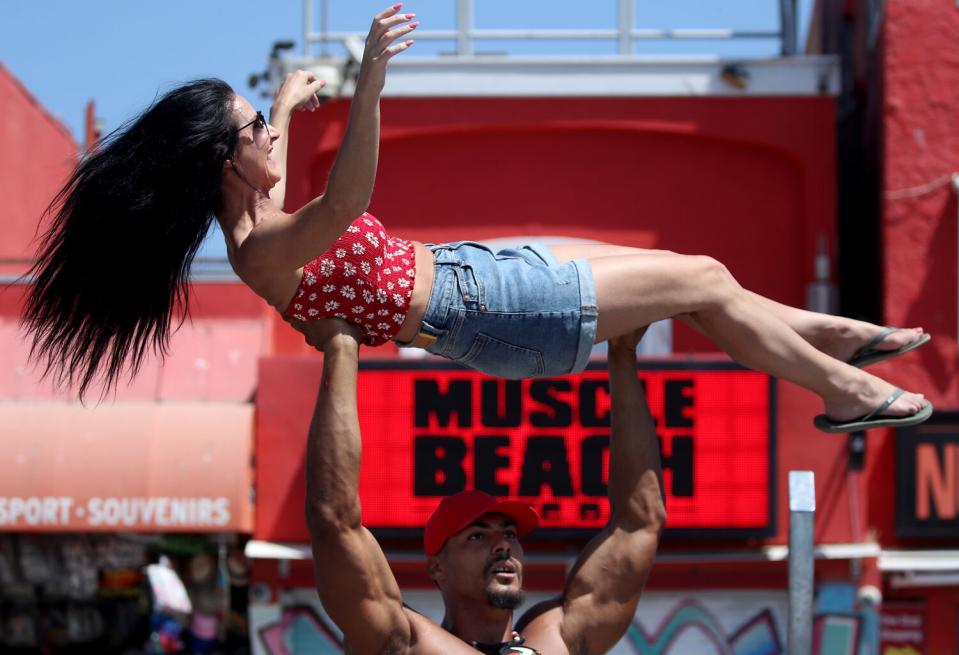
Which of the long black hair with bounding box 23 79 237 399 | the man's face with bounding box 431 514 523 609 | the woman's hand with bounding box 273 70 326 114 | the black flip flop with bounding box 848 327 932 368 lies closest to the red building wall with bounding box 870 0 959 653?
the black flip flop with bounding box 848 327 932 368

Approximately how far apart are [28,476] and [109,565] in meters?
1.41

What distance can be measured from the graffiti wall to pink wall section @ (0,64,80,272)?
6.69 meters

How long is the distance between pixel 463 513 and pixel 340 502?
877 millimetres

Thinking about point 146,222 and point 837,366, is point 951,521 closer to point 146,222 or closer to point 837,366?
point 837,366

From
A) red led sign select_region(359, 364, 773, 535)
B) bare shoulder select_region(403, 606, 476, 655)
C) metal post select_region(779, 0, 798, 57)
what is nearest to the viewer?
bare shoulder select_region(403, 606, 476, 655)

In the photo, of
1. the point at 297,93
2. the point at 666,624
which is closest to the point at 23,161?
the point at 666,624

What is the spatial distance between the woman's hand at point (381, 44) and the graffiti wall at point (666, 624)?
345 inches

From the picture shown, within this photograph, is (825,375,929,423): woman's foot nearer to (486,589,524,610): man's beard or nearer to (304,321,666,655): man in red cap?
(304,321,666,655): man in red cap

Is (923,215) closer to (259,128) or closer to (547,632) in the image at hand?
(547,632)

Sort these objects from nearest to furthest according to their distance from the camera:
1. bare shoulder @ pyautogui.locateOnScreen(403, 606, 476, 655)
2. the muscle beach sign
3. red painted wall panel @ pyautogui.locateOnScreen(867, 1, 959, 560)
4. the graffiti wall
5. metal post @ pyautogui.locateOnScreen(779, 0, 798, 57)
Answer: bare shoulder @ pyautogui.locateOnScreen(403, 606, 476, 655) < the muscle beach sign < the graffiti wall < red painted wall panel @ pyautogui.locateOnScreen(867, 1, 959, 560) < metal post @ pyautogui.locateOnScreen(779, 0, 798, 57)

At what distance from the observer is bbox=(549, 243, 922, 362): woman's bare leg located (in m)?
5.12

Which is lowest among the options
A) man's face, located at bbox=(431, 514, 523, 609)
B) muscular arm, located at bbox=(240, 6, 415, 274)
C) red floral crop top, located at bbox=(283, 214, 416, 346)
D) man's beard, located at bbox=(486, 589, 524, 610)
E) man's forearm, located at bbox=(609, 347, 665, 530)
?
man's beard, located at bbox=(486, 589, 524, 610)

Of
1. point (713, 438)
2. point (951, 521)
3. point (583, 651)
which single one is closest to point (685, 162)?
point (713, 438)

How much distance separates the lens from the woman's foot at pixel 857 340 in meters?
5.29
